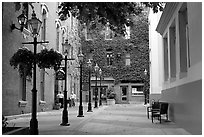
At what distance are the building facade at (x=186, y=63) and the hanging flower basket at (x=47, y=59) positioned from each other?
405 cm

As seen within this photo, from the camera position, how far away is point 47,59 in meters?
9.31

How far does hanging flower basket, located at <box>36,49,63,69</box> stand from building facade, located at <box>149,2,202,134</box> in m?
4.05

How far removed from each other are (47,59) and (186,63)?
17.8 feet

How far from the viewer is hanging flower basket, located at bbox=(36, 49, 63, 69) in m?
9.25

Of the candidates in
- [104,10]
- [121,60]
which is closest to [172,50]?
[104,10]

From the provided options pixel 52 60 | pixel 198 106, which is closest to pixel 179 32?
pixel 198 106

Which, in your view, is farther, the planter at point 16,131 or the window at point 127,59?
the window at point 127,59

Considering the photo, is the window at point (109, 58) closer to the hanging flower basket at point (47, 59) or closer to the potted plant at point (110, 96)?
the potted plant at point (110, 96)

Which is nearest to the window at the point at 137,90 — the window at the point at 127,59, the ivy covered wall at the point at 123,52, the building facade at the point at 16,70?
the ivy covered wall at the point at 123,52

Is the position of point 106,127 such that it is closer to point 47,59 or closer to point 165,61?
point 47,59

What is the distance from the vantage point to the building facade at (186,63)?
336 inches

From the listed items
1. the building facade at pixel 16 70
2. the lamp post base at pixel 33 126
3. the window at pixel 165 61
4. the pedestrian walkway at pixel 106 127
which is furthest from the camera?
the window at pixel 165 61

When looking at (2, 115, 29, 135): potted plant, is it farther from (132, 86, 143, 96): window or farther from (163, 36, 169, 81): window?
(132, 86, 143, 96): window

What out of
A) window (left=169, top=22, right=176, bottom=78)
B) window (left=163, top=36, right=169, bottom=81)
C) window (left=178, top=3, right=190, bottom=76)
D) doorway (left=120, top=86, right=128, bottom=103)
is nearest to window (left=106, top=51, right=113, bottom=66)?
doorway (left=120, top=86, right=128, bottom=103)
